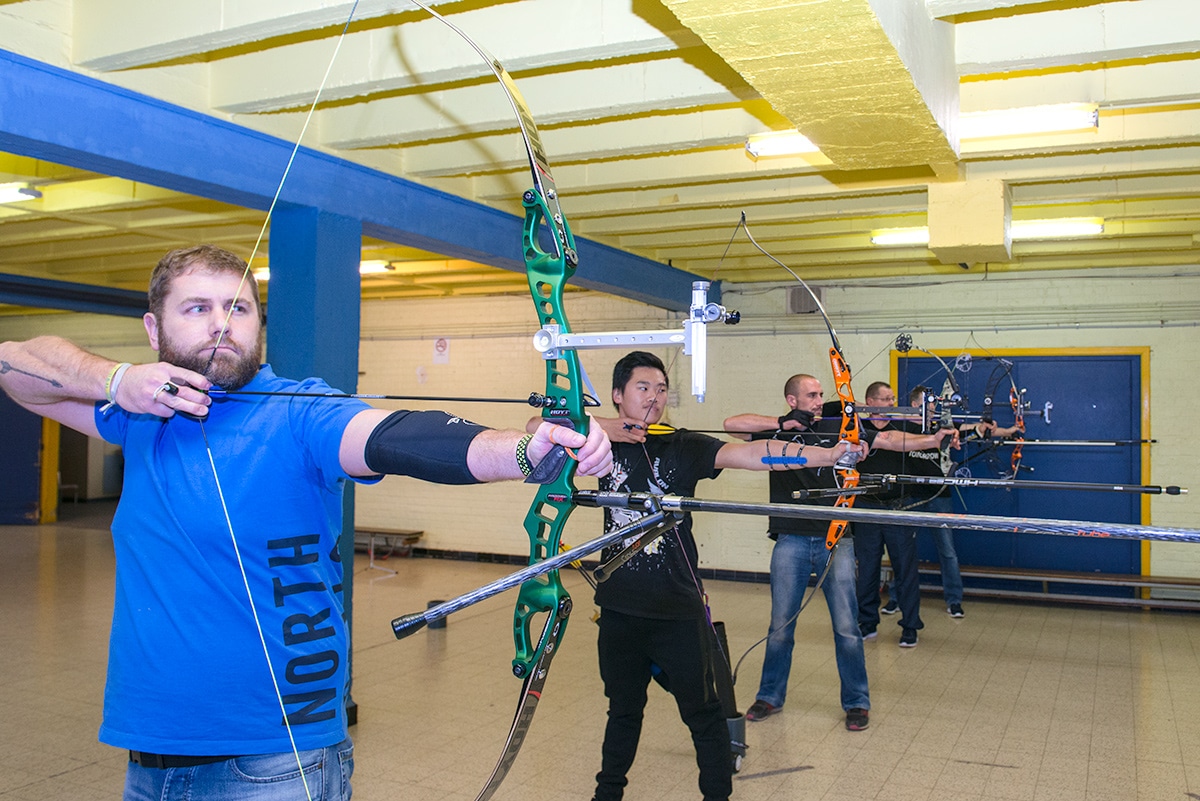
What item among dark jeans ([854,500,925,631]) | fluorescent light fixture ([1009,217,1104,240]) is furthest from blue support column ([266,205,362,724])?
fluorescent light fixture ([1009,217,1104,240])

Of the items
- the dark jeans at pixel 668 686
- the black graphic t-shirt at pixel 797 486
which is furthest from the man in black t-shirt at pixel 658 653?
the black graphic t-shirt at pixel 797 486

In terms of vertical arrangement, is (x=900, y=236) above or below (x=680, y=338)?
above

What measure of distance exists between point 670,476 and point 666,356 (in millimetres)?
5285

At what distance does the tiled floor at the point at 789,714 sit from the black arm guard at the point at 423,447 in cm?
236

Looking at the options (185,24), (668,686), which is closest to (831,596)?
(668,686)

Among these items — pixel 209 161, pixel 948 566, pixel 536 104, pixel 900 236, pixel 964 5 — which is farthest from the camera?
pixel 948 566

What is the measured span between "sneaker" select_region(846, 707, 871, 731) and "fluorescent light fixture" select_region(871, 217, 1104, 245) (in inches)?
119

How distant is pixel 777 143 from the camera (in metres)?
4.06

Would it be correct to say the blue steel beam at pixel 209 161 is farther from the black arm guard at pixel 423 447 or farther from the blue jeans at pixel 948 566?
the blue jeans at pixel 948 566

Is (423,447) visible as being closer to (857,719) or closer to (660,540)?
(660,540)

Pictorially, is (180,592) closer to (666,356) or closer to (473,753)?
(473,753)

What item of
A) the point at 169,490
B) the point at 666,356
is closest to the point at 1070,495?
the point at 666,356

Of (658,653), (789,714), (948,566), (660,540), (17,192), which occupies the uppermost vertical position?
(17,192)

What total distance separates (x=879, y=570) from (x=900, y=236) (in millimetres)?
2092
